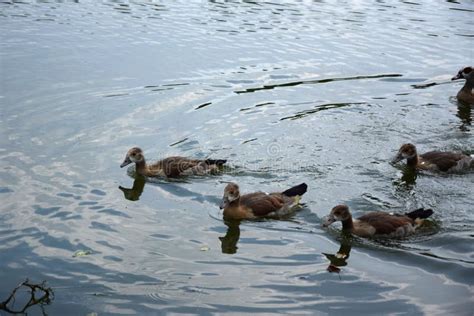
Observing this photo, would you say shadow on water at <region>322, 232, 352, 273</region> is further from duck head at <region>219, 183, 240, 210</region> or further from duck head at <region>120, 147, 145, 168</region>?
duck head at <region>120, 147, 145, 168</region>

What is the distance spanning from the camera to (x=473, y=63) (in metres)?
19.3

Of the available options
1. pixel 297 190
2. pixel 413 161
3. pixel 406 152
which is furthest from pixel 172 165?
pixel 413 161

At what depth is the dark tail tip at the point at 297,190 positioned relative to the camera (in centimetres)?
1093

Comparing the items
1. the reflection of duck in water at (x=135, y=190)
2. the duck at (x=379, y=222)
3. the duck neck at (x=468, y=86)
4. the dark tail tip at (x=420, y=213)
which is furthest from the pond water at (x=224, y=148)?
the duck neck at (x=468, y=86)

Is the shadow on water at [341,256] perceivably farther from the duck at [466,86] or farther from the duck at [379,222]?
the duck at [466,86]

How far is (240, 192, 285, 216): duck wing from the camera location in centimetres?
1077

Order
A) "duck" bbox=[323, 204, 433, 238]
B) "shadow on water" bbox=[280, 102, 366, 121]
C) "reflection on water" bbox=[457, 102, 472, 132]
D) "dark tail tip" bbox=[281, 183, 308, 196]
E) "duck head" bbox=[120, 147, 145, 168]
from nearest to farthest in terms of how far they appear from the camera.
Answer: "duck" bbox=[323, 204, 433, 238], "dark tail tip" bbox=[281, 183, 308, 196], "duck head" bbox=[120, 147, 145, 168], "shadow on water" bbox=[280, 102, 366, 121], "reflection on water" bbox=[457, 102, 472, 132]

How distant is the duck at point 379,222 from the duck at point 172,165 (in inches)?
101

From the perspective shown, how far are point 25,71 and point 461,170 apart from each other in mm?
9556

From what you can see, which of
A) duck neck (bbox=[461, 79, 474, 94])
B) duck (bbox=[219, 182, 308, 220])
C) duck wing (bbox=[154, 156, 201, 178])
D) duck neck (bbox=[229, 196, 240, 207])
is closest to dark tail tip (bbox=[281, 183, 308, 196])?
duck (bbox=[219, 182, 308, 220])

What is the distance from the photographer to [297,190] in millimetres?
10938

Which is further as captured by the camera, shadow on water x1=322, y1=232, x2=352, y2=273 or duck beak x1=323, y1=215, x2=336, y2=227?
duck beak x1=323, y1=215, x2=336, y2=227

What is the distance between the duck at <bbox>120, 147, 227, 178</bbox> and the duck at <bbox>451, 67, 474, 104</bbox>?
697 cm

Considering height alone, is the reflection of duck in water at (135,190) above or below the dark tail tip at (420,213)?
below
